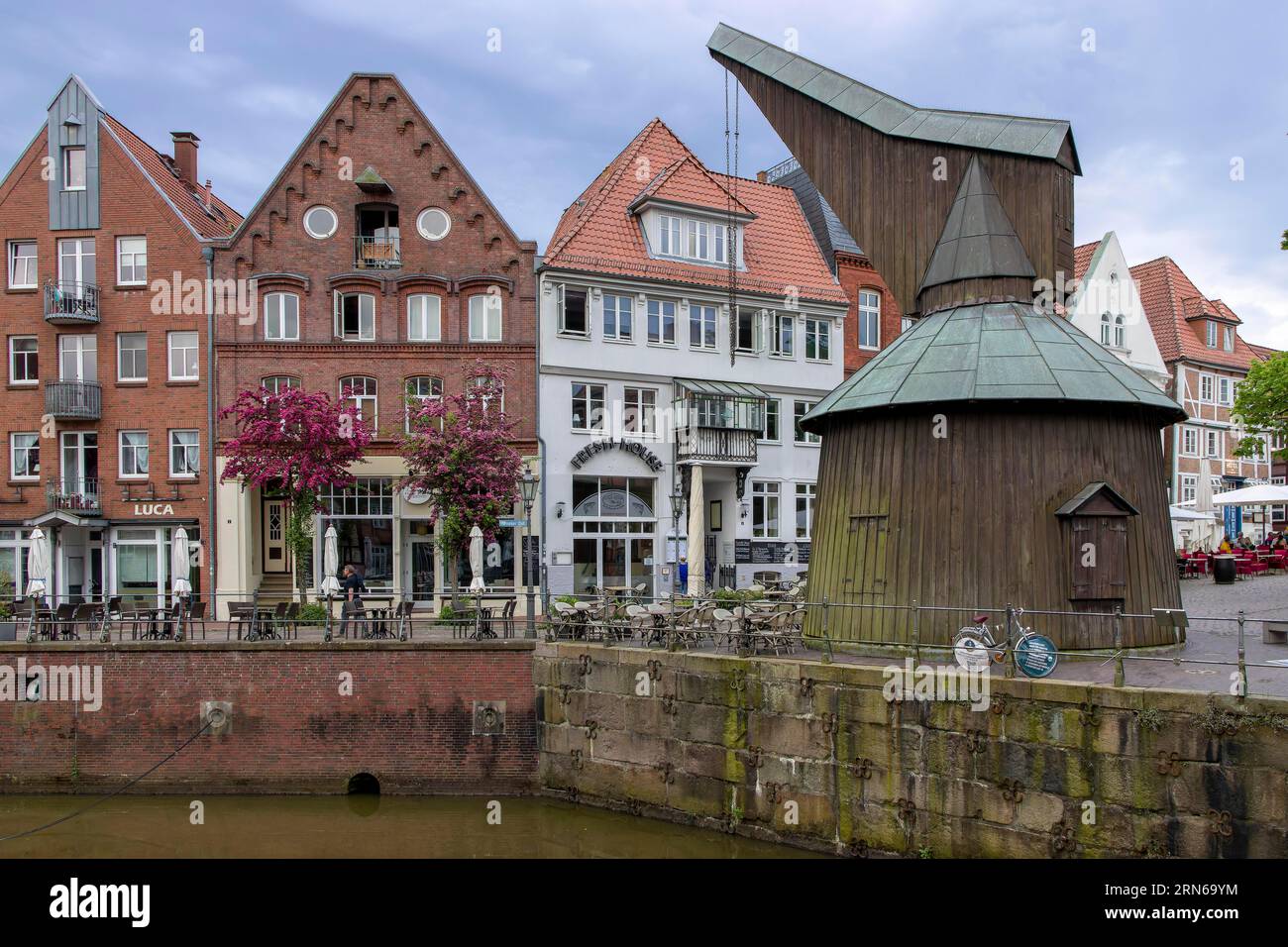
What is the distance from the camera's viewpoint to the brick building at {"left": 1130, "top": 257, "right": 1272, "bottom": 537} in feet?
147

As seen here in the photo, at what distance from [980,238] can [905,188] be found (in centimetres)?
188

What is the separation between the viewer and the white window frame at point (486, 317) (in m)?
28.5

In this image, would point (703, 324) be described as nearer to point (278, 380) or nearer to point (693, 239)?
point (693, 239)

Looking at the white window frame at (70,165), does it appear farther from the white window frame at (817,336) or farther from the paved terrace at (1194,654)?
the white window frame at (817,336)

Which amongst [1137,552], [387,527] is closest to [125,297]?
[387,527]

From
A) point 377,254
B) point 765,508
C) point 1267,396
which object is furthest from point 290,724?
point 1267,396

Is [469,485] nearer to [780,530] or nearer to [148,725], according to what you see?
[148,725]

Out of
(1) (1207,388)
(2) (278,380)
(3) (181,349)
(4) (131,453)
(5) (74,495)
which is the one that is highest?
(1) (1207,388)

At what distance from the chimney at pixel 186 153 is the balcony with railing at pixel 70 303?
738 centimetres

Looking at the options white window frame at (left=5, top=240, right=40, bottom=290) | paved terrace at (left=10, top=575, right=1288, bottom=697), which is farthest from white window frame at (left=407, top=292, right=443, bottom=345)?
white window frame at (left=5, top=240, right=40, bottom=290)

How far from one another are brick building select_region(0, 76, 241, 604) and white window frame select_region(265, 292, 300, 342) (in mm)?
1785

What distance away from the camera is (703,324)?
31578mm

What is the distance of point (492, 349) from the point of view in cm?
2844

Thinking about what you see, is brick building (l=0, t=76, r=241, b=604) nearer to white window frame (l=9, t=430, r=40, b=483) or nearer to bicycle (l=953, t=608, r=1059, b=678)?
white window frame (l=9, t=430, r=40, b=483)
